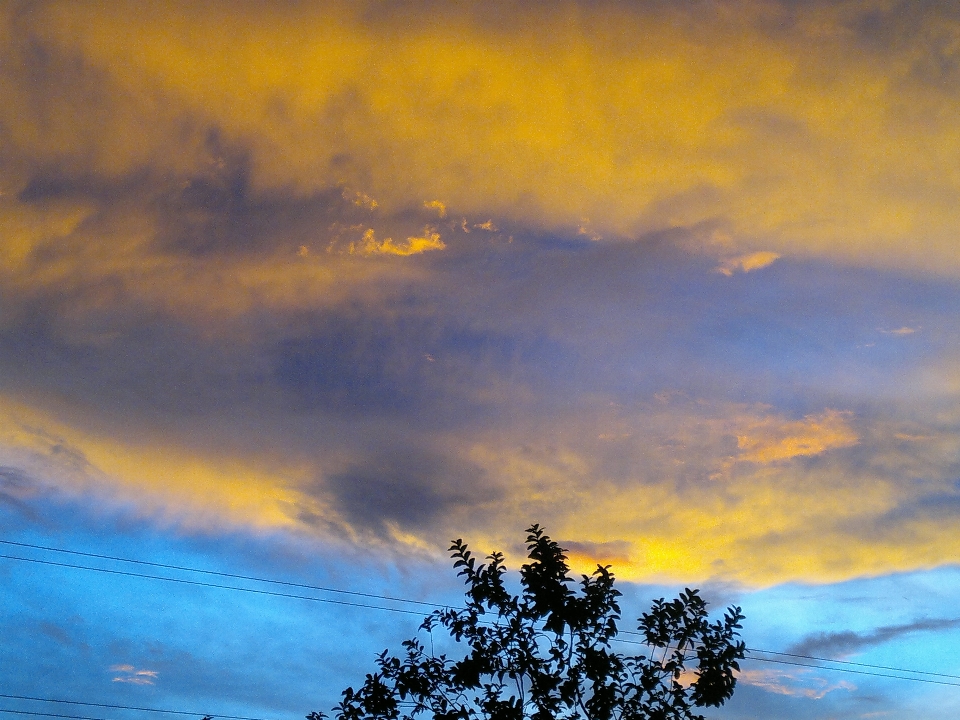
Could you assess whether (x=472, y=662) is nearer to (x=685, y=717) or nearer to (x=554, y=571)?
(x=554, y=571)

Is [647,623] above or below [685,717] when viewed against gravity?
above

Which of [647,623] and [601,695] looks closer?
[601,695]

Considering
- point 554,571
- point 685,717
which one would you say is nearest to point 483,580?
point 554,571

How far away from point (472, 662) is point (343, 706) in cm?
350

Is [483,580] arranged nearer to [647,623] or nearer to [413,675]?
[413,675]

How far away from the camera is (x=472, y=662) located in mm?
18203

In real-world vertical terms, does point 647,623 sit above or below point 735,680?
above

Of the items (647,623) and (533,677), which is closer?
(533,677)

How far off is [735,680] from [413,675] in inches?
293

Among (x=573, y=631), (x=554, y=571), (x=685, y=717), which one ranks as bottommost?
(x=685, y=717)

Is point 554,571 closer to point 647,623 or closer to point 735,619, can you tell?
point 647,623

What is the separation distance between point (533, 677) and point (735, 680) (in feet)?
15.4

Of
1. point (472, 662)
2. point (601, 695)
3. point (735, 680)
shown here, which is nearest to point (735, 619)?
point (735, 680)

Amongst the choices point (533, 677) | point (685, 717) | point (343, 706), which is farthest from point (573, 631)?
point (343, 706)
